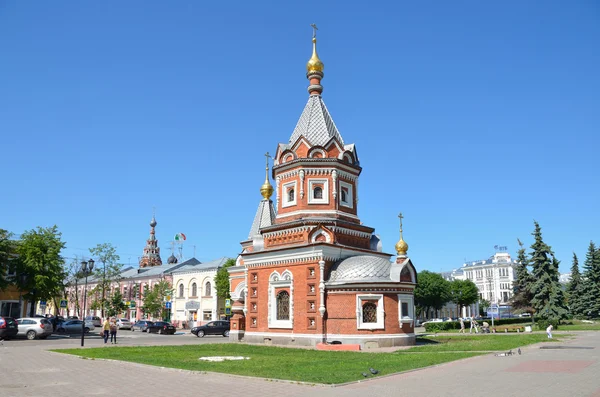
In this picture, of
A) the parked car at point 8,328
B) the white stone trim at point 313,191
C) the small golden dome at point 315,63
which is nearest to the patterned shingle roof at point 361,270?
the white stone trim at point 313,191

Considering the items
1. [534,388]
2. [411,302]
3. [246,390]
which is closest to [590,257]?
[411,302]

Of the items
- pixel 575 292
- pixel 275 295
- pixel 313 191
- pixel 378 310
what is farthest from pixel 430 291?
pixel 378 310

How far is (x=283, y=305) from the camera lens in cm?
2969

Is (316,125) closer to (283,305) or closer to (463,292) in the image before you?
(283,305)

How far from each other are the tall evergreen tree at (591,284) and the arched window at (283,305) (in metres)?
47.0

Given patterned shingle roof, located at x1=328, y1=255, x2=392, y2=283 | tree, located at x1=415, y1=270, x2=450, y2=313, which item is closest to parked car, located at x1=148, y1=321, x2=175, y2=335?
patterned shingle roof, located at x1=328, y1=255, x2=392, y2=283

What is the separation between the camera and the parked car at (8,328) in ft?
104

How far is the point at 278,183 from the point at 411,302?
444 inches

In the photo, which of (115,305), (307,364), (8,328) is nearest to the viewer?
(307,364)

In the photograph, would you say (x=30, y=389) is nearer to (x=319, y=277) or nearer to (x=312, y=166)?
(x=319, y=277)

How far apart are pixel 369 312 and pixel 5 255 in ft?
92.1

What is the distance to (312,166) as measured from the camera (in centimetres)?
3103

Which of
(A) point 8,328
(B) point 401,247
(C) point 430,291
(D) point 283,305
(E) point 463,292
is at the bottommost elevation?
(A) point 8,328

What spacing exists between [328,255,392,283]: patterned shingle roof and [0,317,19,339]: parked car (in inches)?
830
